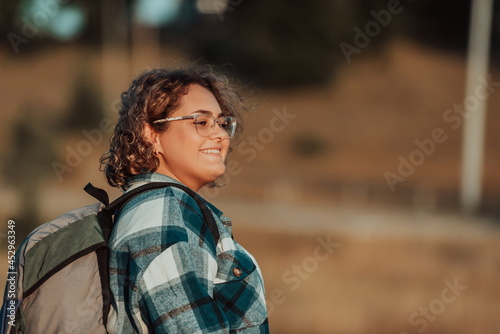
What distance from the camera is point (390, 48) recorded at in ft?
136

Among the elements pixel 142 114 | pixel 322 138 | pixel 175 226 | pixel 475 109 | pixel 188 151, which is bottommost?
pixel 322 138

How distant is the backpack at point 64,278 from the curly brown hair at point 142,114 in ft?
0.51

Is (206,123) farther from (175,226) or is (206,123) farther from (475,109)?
(475,109)

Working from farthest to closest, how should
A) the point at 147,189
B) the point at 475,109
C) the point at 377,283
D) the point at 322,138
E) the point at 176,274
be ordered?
the point at 322,138 < the point at 475,109 < the point at 377,283 < the point at 147,189 < the point at 176,274

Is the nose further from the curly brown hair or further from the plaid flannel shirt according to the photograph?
the plaid flannel shirt

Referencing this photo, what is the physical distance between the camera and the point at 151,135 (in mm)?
2201

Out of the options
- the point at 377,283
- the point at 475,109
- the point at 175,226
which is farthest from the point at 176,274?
the point at 475,109

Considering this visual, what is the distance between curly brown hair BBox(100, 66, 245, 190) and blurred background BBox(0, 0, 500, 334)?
25.9 feet

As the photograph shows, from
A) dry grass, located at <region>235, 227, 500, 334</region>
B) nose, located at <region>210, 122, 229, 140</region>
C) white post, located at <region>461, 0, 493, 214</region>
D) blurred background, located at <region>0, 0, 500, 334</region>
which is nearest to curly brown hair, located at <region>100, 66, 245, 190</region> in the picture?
nose, located at <region>210, 122, 229, 140</region>

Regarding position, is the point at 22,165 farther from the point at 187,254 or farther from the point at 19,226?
the point at 187,254

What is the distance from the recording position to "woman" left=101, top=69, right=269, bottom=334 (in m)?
1.81

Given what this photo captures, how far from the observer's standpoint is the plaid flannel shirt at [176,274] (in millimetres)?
1808

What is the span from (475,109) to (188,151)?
A: 22575mm

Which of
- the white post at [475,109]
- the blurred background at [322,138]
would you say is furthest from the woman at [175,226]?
the white post at [475,109]
